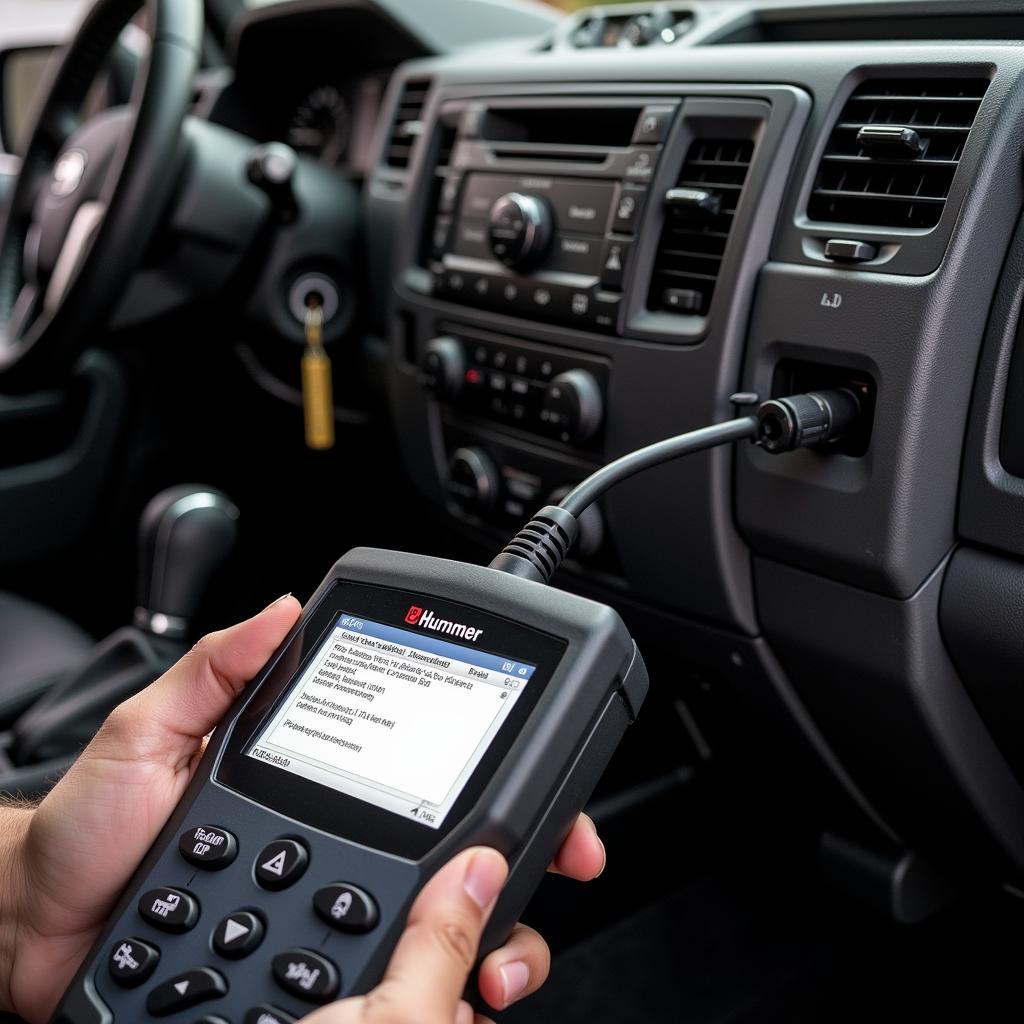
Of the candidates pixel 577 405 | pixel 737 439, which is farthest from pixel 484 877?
pixel 577 405

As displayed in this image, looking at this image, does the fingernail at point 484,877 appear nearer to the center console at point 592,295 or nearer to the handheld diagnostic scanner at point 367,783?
the handheld diagnostic scanner at point 367,783

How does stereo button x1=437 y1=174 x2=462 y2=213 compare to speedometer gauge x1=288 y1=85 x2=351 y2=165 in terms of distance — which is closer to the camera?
stereo button x1=437 y1=174 x2=462 y2=213

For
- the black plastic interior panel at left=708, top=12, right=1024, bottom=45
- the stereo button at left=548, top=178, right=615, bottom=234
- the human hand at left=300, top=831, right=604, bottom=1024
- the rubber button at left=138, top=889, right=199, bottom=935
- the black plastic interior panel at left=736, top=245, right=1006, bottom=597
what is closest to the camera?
the human hand at left=300, top=831, right=604, bottom=1024

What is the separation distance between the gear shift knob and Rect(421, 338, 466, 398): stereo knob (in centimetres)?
29

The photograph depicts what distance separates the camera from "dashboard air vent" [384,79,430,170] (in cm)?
141

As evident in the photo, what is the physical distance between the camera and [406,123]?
1443 millimetres

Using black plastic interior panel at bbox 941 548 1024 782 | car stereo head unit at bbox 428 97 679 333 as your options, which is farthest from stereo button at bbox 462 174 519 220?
black plastic interior panel at bbox 941 548 1024 782

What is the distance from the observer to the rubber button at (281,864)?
0.62 metres

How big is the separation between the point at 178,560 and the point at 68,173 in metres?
0.59

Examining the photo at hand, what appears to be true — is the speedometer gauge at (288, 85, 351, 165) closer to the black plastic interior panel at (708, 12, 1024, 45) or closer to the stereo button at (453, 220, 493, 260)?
the stereo button at (453, 220, 493, 260)

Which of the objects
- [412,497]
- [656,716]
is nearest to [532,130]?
[412,497]

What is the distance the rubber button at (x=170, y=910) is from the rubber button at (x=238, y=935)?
0.7 inches

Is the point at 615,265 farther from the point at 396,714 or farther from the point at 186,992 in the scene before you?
the point at 186,992

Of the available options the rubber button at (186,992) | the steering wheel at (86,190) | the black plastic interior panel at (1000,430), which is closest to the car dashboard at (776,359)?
the black plastic interior panel at (1000,430)
